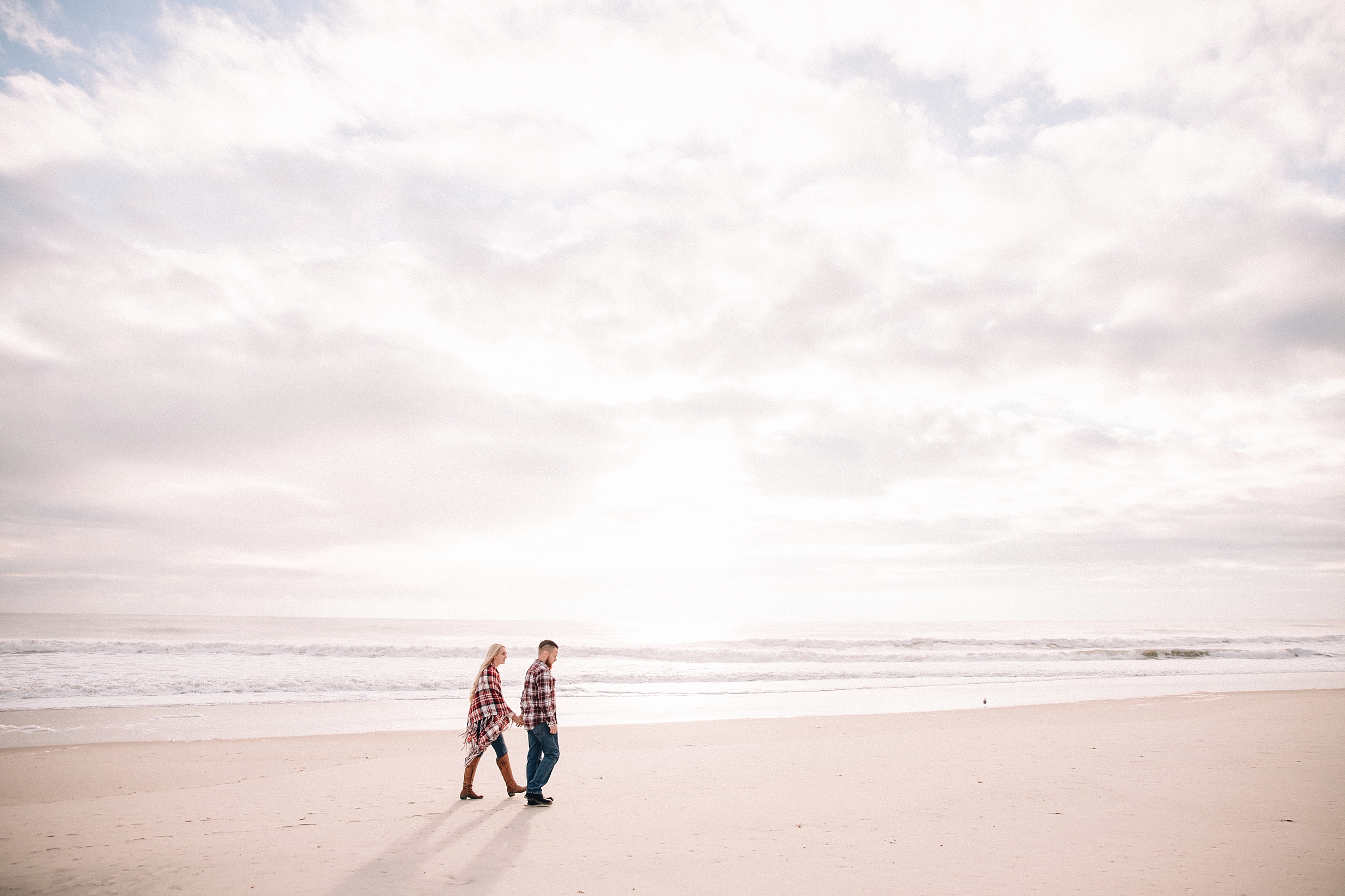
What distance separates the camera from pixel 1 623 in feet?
206

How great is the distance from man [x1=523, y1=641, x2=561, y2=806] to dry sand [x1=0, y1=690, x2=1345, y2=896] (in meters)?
0.41

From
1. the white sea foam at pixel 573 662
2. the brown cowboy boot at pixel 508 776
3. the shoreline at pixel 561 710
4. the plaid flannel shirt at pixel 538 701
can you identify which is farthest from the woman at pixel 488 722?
the white sea foam at pixel 573 662

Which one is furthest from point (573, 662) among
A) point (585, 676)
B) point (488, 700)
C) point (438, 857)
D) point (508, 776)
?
point (438, 857)

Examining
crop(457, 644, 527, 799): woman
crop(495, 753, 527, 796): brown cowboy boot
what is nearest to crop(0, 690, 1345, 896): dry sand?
crop(495, 753, 527, 796): brown cowboy boot

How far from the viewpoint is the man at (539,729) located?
8.77 metres

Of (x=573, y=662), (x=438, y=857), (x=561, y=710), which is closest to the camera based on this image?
(x=438, y=857)

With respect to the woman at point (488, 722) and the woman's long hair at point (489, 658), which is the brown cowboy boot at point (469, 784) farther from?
the woman's long hair at point (489, 658)

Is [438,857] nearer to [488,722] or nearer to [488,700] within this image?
[488,722]

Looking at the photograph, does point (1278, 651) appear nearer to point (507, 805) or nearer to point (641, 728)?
point (641, 728)

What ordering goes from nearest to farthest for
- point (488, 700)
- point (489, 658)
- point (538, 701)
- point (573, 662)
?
point (538, 701) → point (489, 658) → point (488, 700) → point (573, 662)

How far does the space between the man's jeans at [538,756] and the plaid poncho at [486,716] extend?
43 cm

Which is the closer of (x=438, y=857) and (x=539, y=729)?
(x=438, y=857)

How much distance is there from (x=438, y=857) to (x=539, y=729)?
2.17 meters

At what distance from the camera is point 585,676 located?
94.7 ft
